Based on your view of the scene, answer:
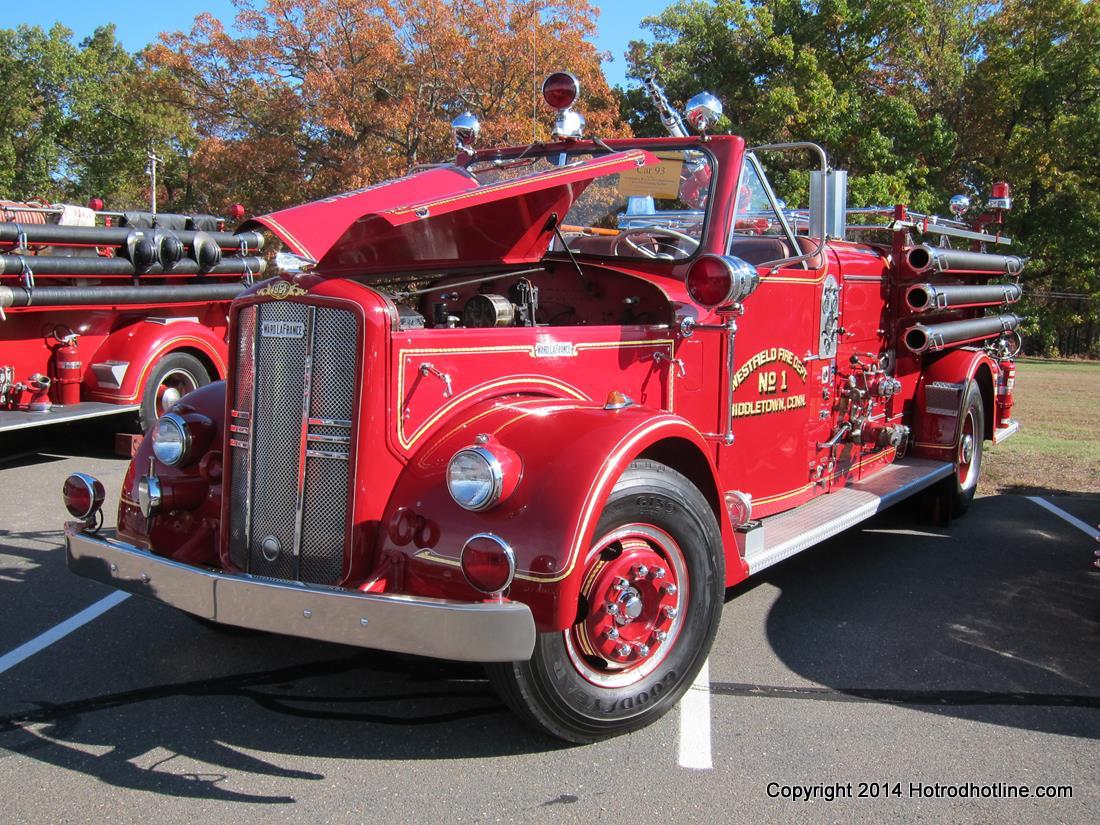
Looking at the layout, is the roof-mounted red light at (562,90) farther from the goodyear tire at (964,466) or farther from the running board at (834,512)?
the goodyear tire at (964,466)

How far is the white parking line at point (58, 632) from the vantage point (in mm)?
3859

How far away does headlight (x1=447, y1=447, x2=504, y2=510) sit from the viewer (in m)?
2.87

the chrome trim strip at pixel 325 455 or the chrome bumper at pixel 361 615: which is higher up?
the chrome trim strip at pixel 325 455

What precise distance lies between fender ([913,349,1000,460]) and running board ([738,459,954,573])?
14 cm

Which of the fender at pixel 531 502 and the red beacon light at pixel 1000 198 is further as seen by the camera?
the red beacon light at pixel 1000 198

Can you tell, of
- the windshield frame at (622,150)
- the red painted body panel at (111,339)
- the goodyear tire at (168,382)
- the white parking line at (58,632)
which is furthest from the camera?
the goodyear tire at (168,382)

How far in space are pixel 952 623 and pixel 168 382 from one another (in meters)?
7.08

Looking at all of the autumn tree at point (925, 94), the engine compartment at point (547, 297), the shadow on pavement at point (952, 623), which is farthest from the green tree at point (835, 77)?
the engine compartment at point (547, 297)

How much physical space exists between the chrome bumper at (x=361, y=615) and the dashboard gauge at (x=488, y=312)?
132 centimetres

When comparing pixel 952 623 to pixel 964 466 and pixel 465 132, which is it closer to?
pixel 964 466

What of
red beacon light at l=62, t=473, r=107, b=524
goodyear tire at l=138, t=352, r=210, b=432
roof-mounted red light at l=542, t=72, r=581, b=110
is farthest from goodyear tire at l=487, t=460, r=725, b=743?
goodyear tire at l=138, t=352, r=210, b=432

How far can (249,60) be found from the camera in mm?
20844

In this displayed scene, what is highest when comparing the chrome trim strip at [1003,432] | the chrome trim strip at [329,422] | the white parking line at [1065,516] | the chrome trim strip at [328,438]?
the chrome trim strip at [329,422]

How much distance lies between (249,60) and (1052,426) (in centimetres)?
1776
